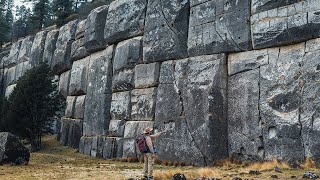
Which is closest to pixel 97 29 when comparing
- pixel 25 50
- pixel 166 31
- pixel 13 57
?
pixel 166 31

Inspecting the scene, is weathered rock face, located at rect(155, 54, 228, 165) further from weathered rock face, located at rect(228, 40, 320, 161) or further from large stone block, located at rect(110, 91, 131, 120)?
large stone block, located at rect(110, 91, 131, 120)

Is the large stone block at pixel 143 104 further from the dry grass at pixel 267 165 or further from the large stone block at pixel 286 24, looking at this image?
the dry grass at pixel 267 165

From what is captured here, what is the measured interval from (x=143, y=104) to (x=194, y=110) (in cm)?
425

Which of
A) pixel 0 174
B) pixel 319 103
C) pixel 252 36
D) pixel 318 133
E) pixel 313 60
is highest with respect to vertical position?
pixel 252 36

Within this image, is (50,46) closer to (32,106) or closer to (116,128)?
(32,106)

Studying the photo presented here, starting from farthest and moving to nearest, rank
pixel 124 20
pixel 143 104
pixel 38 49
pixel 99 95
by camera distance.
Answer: pixel 38 49, pixel 99 95, pixel 124 20, pixel 143 104

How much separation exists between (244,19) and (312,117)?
221 inches

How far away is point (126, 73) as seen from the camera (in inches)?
971

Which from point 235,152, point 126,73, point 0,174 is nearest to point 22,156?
point 0,174

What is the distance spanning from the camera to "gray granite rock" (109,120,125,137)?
2406cm

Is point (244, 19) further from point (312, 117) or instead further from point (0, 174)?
point (0, 174)

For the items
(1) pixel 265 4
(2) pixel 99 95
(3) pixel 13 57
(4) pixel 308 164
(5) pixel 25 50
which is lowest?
(4) pixel 308 164

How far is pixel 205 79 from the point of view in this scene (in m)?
19.3

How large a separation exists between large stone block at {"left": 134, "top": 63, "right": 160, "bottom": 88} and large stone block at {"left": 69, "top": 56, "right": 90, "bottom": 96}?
7.26 metres
